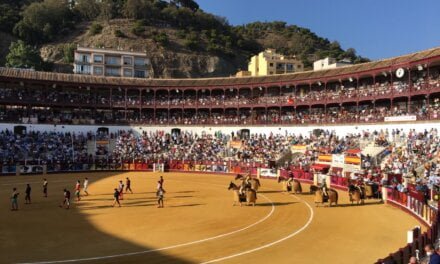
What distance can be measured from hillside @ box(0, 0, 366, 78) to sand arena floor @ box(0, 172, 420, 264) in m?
98.9

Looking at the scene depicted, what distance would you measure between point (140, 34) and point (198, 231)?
406 feet

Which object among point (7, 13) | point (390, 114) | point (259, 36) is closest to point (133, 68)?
point (7, 13)

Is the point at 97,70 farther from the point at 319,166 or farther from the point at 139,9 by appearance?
the point at 319,166

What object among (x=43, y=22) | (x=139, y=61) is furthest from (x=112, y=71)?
(x=43, y=22)

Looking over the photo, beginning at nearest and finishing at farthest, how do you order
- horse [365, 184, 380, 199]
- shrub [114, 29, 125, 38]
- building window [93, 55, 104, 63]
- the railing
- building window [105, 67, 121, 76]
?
the railing → horse [365, 184, 380, 199] → building window [93, 55, 104, 63] → building window [105, 67, 121, 76] → shrub [114, 29, 125, 38]

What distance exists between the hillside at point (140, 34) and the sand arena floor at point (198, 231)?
98.9m

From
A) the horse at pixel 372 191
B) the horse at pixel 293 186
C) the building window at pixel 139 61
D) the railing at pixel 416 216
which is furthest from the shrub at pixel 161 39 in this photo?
the railing at pixel 416 216

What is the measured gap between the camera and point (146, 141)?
6569 centimetres

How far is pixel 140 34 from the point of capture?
5349 inches

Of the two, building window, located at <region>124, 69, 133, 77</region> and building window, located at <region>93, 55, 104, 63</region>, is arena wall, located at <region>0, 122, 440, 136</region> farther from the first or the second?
building window, located at <region>93, 55, 104, 63</region>

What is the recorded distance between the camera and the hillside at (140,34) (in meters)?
127

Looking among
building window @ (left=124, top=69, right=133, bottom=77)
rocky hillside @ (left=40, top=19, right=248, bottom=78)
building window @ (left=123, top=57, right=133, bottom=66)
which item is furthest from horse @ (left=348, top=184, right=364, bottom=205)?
rocky hillside @ (left=40, top=19, right=248, bottom=78)

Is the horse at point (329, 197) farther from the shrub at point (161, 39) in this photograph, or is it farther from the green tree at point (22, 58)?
the shrub at point (161, 39)

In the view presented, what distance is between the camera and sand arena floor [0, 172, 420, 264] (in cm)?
1694
